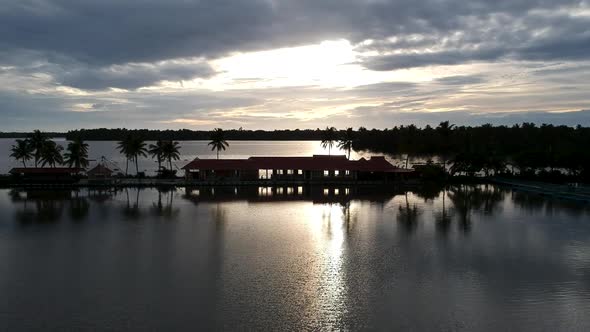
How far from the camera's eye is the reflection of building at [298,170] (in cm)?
5966

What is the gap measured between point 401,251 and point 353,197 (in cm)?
2335

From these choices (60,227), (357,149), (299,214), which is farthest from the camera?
(357,149)

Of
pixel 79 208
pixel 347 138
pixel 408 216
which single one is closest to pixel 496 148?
pixel 347 138

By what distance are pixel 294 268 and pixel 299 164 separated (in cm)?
3868

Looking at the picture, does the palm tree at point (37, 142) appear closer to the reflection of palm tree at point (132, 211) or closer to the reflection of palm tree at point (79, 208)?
the reflection of palm tree at point (79, 208)

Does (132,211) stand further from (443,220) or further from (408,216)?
(443,220)

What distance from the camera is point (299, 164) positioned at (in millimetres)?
60875

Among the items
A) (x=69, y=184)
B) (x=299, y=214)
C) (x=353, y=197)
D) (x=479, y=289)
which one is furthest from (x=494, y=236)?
(x=69, y=184)

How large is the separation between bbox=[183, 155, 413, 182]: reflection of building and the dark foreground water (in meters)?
18.6

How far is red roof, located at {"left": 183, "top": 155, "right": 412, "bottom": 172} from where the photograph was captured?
59.7 m

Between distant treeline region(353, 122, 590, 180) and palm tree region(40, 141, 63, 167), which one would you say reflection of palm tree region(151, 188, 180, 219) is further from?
distant treeline region(353, 122, 590, 180)

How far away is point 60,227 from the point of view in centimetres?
3222

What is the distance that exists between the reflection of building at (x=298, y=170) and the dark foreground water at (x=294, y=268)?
18.6m

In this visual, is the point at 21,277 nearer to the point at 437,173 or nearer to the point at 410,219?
the point at 410,219
